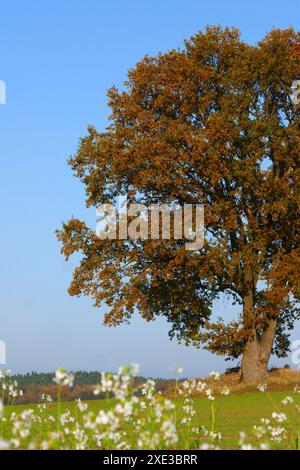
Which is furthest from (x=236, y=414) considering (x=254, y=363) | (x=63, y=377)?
(x=63, y=377)

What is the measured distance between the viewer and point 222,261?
111ft

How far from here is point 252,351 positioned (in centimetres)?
3600

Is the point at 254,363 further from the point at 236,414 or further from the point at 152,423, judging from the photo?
the point at 152,423

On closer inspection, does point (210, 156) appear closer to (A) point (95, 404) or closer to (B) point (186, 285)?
(B) point (186, 285)

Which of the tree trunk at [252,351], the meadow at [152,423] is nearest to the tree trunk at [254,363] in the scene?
the tree trunk at [252,351]

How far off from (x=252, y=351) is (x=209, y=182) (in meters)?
8.46

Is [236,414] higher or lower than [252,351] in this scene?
lower

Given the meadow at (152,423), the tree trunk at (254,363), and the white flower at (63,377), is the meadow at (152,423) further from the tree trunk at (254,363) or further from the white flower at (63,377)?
the tree trunk at (254,363)

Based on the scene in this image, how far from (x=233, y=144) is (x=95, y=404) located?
13.6 m

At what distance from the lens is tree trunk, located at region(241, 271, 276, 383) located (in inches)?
1412

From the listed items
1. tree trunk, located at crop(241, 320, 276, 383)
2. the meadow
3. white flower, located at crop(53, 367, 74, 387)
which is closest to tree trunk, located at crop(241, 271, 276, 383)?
tree trunk, located at crop(241, 320, 276, 383)

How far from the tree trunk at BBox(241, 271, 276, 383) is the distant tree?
54mm
